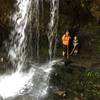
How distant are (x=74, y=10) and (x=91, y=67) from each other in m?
4.32

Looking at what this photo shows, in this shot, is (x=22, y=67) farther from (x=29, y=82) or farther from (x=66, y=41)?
(x=66, y=41)

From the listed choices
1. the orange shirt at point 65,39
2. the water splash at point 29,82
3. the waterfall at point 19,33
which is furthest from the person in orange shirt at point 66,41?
the waterfall at point 19,33

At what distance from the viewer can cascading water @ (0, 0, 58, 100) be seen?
44.8ft

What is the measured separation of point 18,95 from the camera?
43.9ft

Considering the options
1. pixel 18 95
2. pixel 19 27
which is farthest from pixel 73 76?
pixel 19 27

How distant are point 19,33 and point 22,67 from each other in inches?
102

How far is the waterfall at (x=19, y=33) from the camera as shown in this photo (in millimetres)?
17406

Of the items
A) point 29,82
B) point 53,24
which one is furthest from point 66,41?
point 29,82

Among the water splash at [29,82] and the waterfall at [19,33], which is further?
the waterfall at [19,33]

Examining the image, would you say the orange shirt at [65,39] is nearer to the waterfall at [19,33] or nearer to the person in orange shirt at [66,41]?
the person in orange shirt at [66,41]

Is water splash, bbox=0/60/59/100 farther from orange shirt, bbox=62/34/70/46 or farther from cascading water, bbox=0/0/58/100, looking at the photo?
orange shirt, bbox=62/34/70/46

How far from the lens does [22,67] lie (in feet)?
53.6

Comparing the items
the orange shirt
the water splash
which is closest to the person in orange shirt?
the orange shirt

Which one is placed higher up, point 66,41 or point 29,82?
point 66,41
